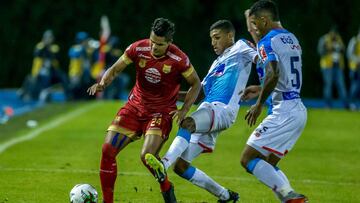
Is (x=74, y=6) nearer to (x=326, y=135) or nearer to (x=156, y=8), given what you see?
(x=156, y=8)

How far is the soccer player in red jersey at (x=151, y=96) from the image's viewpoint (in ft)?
37.1

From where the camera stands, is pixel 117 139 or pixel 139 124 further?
pixel 139 124

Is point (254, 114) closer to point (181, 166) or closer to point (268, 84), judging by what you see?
point (268, 84)

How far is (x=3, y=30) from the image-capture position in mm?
39500

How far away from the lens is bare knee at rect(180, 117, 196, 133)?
37.4 feet

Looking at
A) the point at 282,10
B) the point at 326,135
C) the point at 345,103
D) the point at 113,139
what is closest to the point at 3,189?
the point at 113,139

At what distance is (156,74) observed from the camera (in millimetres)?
11539

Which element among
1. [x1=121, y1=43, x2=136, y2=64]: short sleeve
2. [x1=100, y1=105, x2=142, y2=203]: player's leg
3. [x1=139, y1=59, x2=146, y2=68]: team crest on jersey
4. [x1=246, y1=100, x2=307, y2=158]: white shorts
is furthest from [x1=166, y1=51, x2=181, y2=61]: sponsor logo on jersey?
[x1=246, y1=100, x2=307, y2=158]: white shorts

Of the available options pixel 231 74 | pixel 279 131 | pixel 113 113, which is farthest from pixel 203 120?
pixel 113 113

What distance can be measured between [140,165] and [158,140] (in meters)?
5.13

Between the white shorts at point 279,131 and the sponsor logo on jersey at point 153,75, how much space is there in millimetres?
1466

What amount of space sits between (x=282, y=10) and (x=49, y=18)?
9.20 metres

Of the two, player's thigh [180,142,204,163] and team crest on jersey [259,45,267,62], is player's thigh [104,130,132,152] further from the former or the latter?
team crest on jersey [259,45,267,62]

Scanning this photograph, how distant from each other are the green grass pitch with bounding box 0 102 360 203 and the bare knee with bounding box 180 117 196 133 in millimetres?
1437
